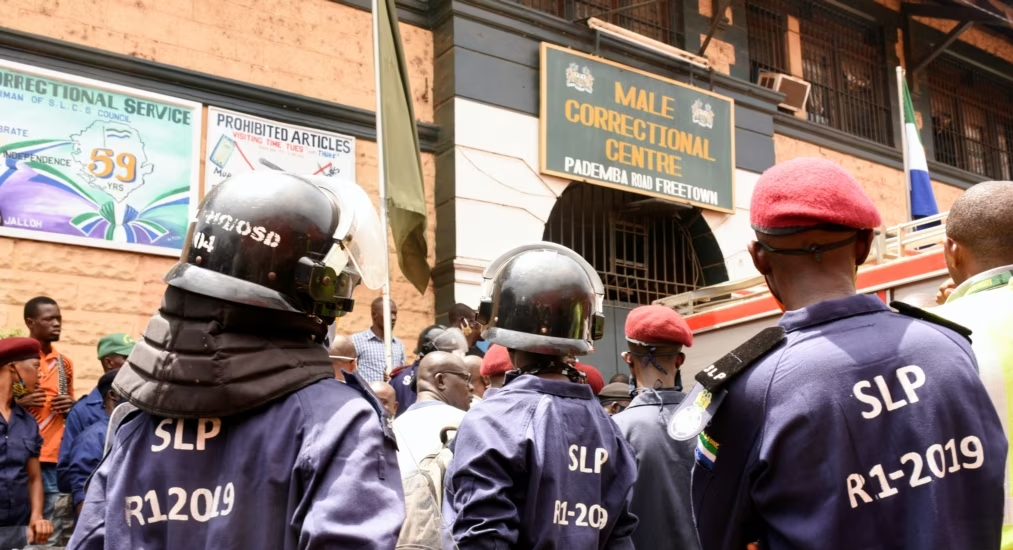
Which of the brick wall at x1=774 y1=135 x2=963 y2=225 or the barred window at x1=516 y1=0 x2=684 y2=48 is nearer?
the barred window at x1=516 y1=0 x2=684 y2=48

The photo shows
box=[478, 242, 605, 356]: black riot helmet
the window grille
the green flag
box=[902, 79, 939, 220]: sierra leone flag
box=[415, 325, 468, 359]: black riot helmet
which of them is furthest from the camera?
box=[902, 79, 939, 220]: sierra leone flag

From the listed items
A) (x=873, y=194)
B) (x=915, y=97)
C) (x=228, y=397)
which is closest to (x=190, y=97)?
(x=228, y=397)

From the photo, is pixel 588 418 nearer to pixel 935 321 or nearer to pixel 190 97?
pixel 935 321

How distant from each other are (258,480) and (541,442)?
1263mm

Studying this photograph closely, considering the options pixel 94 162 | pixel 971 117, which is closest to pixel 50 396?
pixel 94 162

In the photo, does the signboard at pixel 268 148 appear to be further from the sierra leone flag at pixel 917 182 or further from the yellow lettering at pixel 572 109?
the sierra leone flag at pixel 917 182

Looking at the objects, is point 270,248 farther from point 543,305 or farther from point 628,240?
point 628,240

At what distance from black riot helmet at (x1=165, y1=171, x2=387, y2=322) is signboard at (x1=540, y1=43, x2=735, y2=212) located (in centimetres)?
768

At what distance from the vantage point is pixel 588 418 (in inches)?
125

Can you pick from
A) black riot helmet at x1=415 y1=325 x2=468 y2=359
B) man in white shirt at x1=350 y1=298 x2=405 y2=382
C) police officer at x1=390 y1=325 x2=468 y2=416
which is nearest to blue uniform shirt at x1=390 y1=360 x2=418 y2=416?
police officer at x1=390 y1=325 x2=468 y2=416

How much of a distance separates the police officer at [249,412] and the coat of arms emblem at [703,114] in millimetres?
9346

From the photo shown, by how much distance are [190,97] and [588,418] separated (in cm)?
578

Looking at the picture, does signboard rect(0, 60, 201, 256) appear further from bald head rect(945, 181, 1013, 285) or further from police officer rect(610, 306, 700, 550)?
bald head rect(945, 181, 1013, 285)

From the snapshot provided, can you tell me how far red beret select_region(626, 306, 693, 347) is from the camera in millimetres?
4035
